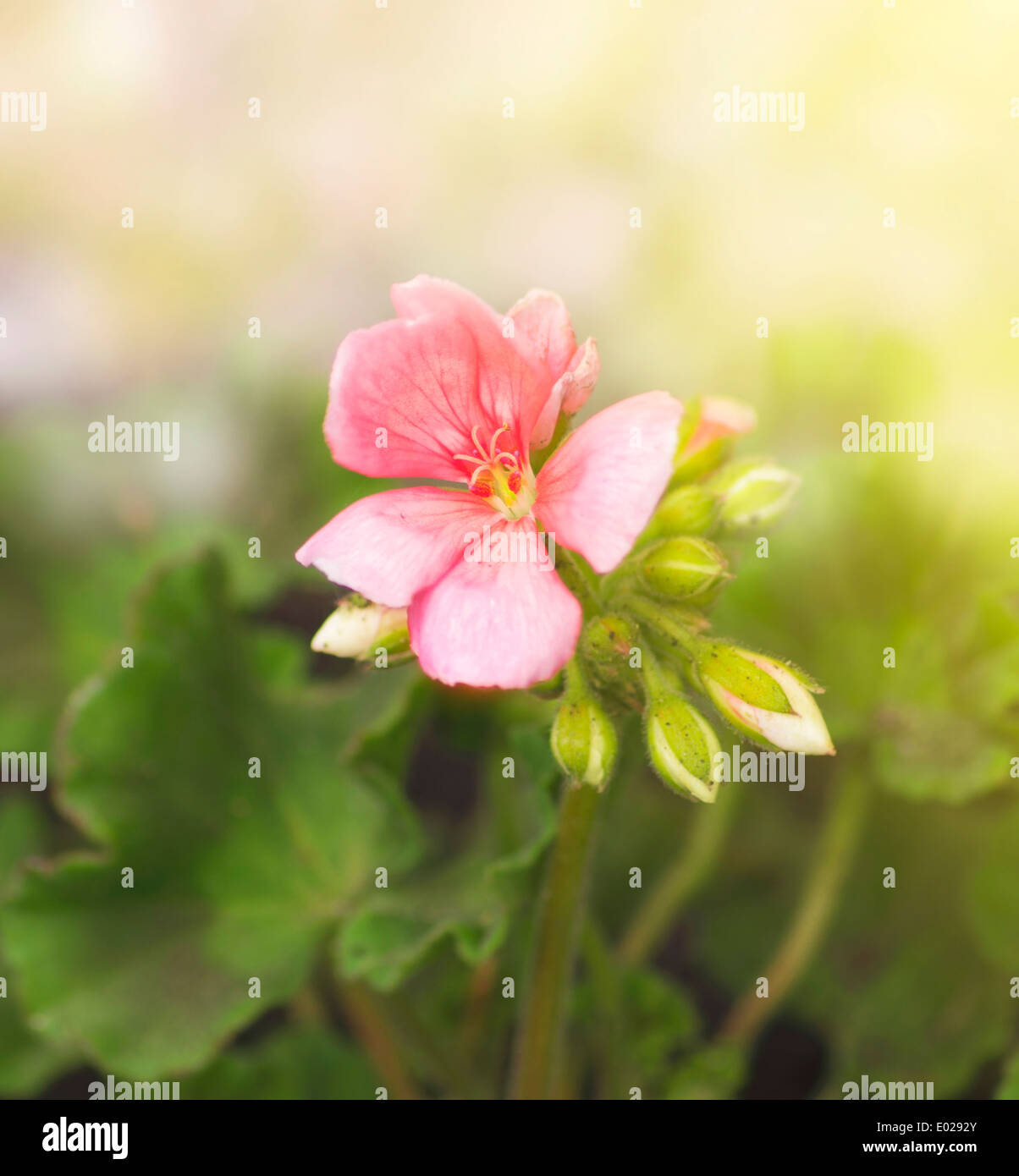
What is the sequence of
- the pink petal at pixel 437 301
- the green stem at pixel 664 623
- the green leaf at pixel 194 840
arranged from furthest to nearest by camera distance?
the green leaf at pixel 194 840 < the green stem at pixel 664 623 < the pink petal at pixel 437 301

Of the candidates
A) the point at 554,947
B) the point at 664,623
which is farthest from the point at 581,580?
→ the point at 554,947

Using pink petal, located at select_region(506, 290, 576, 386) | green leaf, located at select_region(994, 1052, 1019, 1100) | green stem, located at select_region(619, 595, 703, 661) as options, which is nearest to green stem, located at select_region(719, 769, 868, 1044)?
green leaf, located at select_region(994, 1052, 1019, 1100)

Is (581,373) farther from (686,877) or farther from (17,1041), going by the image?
(17,1041)

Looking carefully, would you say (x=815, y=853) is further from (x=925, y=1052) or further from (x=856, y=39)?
(x=856, y=39)

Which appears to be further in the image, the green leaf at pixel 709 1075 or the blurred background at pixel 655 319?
the blurred background at pixel 655 319

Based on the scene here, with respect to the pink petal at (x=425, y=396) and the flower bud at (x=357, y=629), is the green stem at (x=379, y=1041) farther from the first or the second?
the pink petal at (x=425, y=396)

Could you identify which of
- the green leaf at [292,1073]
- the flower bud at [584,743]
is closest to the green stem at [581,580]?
the flower bud at [584,743]

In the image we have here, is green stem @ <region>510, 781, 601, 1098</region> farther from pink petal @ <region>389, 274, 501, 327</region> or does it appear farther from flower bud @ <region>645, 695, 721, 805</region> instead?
pink petal @ <region>389, 274, 501, 327</region>
